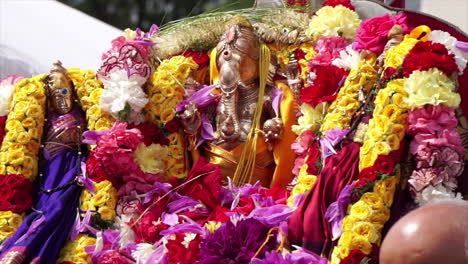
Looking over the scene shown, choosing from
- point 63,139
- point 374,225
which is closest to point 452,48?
point 374,225

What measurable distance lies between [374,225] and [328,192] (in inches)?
14.4

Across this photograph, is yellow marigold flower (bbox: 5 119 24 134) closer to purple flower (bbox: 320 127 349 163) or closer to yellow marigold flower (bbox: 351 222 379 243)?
purple flower (bbox: 320 127 349 163)

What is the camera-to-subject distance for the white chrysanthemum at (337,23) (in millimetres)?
5195

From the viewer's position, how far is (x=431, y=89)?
436 centimetres

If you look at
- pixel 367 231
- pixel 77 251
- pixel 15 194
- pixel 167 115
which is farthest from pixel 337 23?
pixel 15 194

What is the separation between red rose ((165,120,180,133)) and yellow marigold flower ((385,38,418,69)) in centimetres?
128

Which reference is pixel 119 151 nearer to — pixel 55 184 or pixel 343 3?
pixel 55 184

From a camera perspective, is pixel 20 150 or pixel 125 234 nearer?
pixel 125 234

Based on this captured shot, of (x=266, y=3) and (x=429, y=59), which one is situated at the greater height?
(x=429, y=59)

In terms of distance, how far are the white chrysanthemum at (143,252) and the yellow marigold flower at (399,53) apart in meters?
1.47

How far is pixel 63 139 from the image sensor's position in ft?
17.4

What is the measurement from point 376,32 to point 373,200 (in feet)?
3.54

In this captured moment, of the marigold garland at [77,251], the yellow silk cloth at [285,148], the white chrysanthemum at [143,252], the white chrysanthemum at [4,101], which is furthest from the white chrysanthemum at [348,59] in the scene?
the white chrysanthemum at [4,101]

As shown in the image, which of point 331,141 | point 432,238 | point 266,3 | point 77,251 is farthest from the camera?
point 266,3
